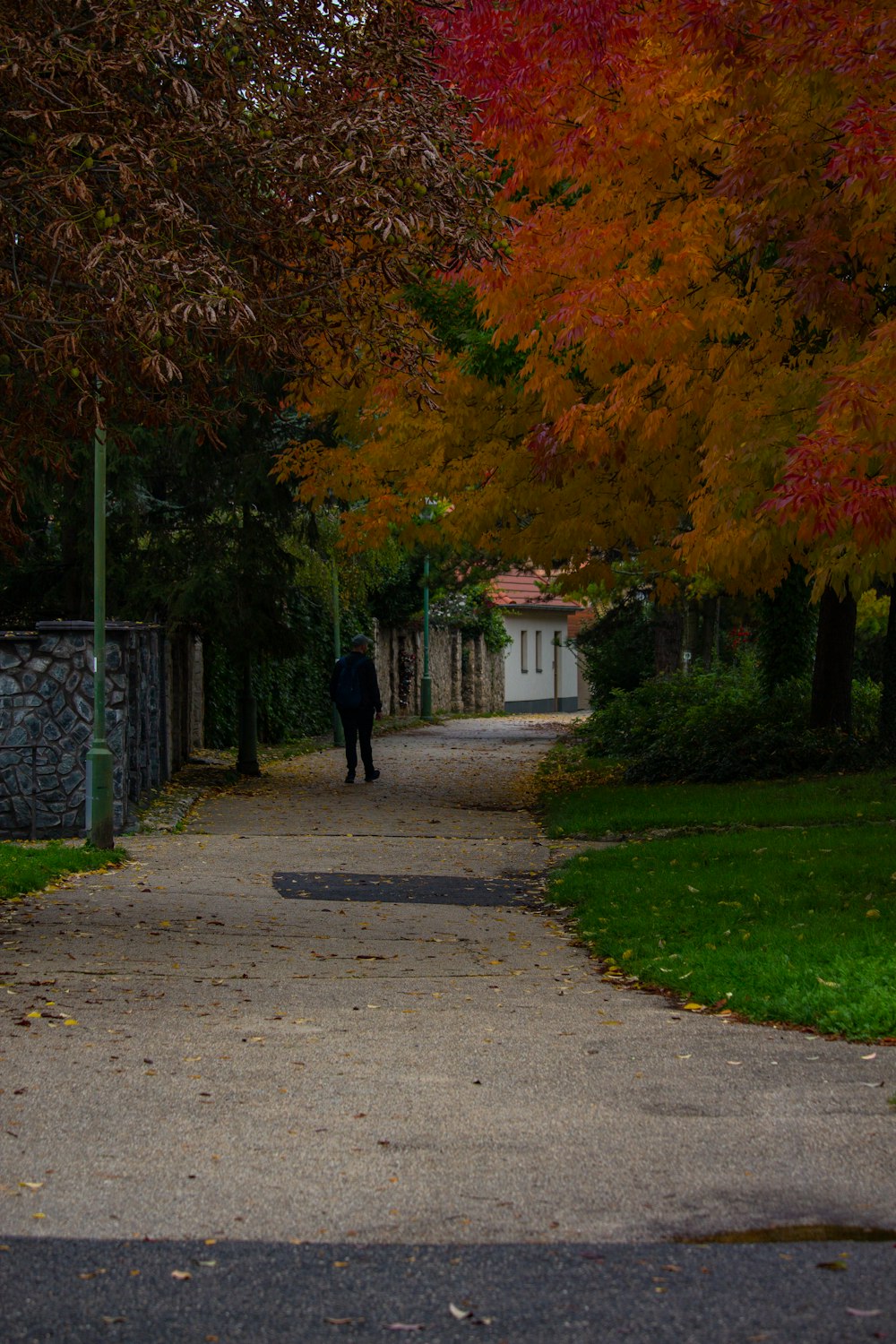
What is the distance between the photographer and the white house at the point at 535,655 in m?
56.8

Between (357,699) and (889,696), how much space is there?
671cm

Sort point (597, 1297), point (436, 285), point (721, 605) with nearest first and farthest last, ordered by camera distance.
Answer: point (597, 1297) → point (436, 285) → point (721, 605)

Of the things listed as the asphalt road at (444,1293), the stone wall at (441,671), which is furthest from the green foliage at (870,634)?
the asphalt road at (444,1293)

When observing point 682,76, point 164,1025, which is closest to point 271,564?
point 682,76

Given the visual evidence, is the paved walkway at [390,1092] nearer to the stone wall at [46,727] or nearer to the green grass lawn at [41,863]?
the green grass lawn at [41,863]

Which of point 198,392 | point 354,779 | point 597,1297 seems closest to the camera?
point 597,1297

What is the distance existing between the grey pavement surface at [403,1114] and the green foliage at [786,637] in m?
14.9

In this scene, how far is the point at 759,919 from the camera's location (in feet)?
32.9

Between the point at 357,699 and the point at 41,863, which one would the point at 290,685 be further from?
the point at 41,863

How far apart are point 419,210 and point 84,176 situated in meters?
1.90

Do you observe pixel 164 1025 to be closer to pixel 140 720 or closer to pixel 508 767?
pixel 140 720

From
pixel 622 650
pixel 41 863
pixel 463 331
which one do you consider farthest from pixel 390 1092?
pixel 622 650

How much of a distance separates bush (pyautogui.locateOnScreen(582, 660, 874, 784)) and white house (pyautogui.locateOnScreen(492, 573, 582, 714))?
87.9ft

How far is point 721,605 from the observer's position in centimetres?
3662
